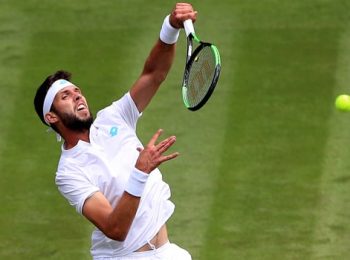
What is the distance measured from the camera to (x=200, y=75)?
8.04 m

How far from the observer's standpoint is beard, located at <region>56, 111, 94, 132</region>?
309 inches

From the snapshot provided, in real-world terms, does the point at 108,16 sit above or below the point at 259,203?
above

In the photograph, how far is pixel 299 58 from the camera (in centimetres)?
1180

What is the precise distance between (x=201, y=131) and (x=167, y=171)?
2.14ft

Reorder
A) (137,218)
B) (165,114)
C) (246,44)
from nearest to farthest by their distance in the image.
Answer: (137,218)
(165,114)
(246,44)

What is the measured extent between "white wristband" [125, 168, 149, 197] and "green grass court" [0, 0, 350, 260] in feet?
8.66

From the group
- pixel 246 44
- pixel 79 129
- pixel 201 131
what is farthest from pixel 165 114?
pixel 79 129

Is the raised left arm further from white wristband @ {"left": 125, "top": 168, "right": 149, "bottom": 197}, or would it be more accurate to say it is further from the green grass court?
the green grass court

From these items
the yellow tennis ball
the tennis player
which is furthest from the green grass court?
the tennis player

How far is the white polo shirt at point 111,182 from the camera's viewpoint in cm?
766

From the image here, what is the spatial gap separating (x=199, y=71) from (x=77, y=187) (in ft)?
4.45

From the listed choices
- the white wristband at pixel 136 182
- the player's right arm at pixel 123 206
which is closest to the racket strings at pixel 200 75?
the player's right arm at pixel 123 206

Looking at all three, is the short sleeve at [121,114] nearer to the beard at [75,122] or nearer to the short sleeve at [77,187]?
the beard at [75,122]

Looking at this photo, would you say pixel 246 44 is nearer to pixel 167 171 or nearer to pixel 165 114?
pixel 165 114
